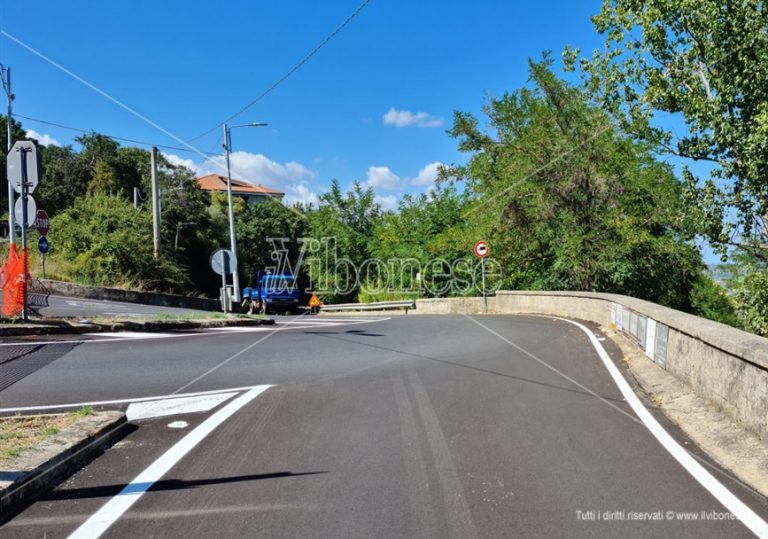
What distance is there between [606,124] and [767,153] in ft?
34.2

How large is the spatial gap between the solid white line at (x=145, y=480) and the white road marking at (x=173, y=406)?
0.31 meters

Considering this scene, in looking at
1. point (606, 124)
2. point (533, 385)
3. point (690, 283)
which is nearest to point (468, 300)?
point (606, 124)

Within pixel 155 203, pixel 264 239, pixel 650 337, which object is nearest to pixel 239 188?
pixel 264 239

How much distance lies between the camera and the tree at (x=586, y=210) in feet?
81.4

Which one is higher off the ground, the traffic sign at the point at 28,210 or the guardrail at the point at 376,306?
the traffic sign at the point at 28,210

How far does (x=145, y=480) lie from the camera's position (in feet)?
14.8

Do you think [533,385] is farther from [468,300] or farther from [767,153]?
[468,300]

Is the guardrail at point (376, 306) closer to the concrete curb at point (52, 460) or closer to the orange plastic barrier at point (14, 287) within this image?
the orange plastic barrier at point (14, 287)

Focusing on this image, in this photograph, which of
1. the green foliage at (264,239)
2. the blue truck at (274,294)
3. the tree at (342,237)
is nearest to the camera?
the blue truck at (274,294)

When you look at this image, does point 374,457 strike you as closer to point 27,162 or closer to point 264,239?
point 27,162

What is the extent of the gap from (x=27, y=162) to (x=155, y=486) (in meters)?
10.8

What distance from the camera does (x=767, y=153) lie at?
15.0m

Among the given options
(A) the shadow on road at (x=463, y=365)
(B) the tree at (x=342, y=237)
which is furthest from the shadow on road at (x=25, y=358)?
(B) the tree at (x=342, y=237)

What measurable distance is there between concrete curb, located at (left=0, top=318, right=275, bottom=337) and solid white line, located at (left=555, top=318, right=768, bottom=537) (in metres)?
10.9
